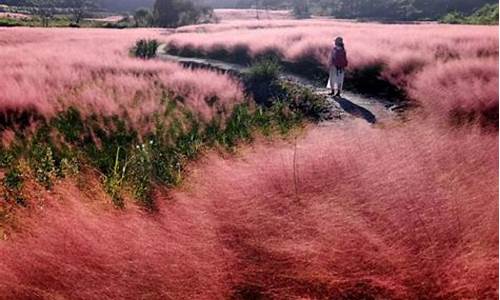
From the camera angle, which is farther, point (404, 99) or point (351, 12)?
point (351, 12)

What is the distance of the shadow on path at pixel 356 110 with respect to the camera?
26.7 feet

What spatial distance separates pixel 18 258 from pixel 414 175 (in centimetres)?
305

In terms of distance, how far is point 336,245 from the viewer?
3.12 metres

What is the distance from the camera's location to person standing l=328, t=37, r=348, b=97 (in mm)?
9688

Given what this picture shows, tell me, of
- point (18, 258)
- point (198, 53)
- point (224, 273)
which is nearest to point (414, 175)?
point (224, 273)

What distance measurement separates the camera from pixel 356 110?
29.0 feet

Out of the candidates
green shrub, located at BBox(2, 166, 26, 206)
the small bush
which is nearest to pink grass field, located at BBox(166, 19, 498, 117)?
the small bush

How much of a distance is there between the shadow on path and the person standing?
45cm

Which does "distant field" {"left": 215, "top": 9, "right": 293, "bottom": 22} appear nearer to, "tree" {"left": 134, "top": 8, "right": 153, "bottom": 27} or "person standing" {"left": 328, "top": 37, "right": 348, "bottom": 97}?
"tree" {"left": 134, "top": 8, "right": 153, "bottom": 27}

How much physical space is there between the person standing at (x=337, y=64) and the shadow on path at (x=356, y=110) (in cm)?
45

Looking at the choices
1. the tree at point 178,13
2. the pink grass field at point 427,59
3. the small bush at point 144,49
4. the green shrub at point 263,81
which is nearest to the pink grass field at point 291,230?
the pink grass field at point 427,59

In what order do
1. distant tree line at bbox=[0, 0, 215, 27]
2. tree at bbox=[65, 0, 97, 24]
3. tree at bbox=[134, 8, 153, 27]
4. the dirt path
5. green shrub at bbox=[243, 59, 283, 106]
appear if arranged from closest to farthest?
1. the dirt path
2. green shrub at bbox=[243, 59, 283, 106]
3. tree at bbox=[65, 0, 97, 24]
4. distant tree line at bbox=[0, 0, 215, 27]
5. tree at bbox=[134, 8, 153, 27]

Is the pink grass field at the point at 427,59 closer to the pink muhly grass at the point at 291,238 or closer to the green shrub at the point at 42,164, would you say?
the pink muhly grass at the point at 291,238

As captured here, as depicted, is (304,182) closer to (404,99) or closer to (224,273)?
(224,273)
